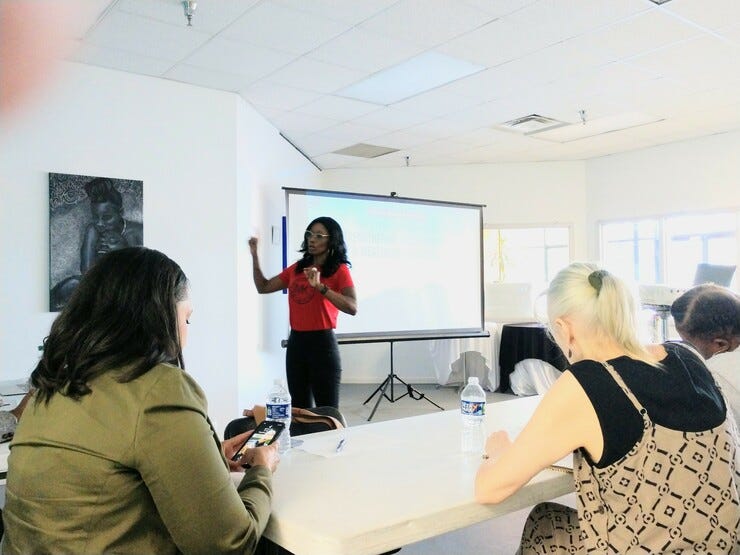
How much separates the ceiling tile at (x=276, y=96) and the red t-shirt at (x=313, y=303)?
1.50 metres

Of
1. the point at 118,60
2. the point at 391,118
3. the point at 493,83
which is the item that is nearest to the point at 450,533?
the point at 493,83

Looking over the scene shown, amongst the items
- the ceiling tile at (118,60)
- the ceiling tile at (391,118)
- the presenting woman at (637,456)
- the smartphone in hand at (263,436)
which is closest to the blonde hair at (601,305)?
the presenting woman at (637,456)

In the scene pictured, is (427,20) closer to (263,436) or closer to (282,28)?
(282,28)

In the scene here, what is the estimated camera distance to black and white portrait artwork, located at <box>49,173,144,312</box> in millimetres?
3467

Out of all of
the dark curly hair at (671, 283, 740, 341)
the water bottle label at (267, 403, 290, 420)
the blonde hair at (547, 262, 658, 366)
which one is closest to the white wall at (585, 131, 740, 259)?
the dark curly hair at (671, 283, 740, 341)

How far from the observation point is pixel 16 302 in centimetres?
336

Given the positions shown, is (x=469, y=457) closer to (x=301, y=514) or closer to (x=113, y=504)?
(x=301, y=514)

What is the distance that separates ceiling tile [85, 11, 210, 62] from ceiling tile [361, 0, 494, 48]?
3.19 feet

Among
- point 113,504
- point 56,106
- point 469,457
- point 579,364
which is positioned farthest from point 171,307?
point 56,106

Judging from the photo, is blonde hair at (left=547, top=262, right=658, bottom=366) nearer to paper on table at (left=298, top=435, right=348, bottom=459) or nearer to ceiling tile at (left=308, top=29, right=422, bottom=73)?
paper on table at (left=298, top=435, right=348, bottom=459)

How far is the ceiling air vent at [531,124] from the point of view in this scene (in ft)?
16.9

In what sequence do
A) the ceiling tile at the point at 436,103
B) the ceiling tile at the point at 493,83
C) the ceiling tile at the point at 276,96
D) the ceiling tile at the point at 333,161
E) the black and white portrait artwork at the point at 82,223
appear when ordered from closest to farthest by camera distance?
the black and white portrait artwork at the point at 82,223 < the ceiling tile at the point at 493,83 < the ceiling tile at the point at 276,96 < the ceiling tile at the point at 436,103 < the ceiling tile at the point at 333,161

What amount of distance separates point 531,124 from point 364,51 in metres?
2.33

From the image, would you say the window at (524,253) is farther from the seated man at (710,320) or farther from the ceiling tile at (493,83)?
the seated man at (710,320)
